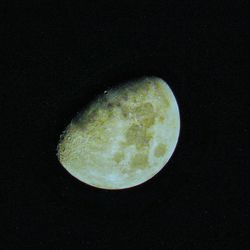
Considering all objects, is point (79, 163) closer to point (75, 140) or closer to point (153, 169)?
point (75, 140)

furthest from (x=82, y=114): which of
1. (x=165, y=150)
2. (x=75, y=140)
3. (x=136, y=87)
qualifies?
(x=165, y=150)

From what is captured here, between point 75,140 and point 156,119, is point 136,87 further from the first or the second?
point 75,140

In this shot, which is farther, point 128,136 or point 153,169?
point 153,169

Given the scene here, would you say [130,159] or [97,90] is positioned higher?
[97,90]

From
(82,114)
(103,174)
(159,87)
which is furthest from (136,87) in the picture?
(103,174)

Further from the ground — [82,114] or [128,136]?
[82,114]

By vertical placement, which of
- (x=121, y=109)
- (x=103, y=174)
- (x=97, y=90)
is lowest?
(x=103, y=174)
